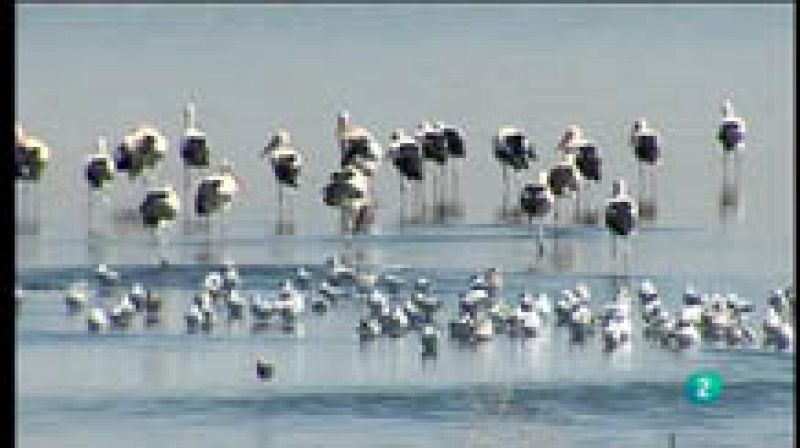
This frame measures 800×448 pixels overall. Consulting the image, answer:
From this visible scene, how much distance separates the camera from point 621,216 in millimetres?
91250

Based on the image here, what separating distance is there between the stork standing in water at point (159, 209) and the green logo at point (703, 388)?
6500 cm

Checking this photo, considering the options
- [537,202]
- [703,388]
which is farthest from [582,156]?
[703,388]

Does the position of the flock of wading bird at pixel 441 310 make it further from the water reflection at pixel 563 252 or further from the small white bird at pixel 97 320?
the water reflection at pixel 563 252

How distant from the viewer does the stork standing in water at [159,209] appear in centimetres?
9712

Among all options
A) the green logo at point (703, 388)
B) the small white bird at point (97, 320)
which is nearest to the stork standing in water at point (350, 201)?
the small white bird at point (97, 320)

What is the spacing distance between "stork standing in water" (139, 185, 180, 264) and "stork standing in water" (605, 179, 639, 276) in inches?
727

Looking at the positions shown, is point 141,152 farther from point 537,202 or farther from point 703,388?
point 703,388

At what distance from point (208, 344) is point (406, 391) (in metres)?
12.9

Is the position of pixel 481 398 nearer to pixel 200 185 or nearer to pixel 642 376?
pixel 642 376

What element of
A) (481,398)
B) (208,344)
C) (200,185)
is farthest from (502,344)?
(200,185)

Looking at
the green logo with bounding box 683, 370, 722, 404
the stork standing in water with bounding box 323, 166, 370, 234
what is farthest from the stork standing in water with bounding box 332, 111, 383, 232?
the green logo with bounding box 683, 370, 722, 404

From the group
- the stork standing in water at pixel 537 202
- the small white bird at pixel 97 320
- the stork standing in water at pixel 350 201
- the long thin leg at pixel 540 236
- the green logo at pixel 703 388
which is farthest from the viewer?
the stork standing in water at pixel 537 202

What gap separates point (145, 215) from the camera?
9888 centimetres

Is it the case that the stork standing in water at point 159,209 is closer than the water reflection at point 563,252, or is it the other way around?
the water reflection at point 563,252
